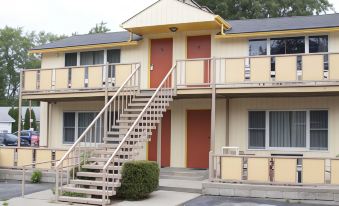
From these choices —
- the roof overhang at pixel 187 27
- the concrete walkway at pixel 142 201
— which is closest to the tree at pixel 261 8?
the roof overhang at pixel 187 27

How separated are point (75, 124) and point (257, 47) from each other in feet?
27.5

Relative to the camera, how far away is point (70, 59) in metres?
19.5

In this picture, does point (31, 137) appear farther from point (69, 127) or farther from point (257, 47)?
point (257, 47)

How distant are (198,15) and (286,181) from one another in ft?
21.8

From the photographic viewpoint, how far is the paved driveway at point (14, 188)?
13.2m

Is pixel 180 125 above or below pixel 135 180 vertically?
above

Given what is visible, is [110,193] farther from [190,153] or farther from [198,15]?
[198,15]

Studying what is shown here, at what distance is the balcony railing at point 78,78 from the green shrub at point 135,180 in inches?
178

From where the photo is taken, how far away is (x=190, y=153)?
17109 mm

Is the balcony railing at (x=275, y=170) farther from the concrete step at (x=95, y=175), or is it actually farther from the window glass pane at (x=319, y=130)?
the concrete step at (x=95, y=175)

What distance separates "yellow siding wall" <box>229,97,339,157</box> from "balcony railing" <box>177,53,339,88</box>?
55.9 inches

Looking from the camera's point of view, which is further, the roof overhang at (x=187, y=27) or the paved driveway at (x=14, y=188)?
the roof overhang at (x=187, y=27)

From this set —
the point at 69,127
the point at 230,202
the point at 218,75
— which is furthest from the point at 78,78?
the point at 230,202

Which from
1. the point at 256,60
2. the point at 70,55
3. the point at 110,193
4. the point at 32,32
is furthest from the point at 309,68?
the point at 32,32
